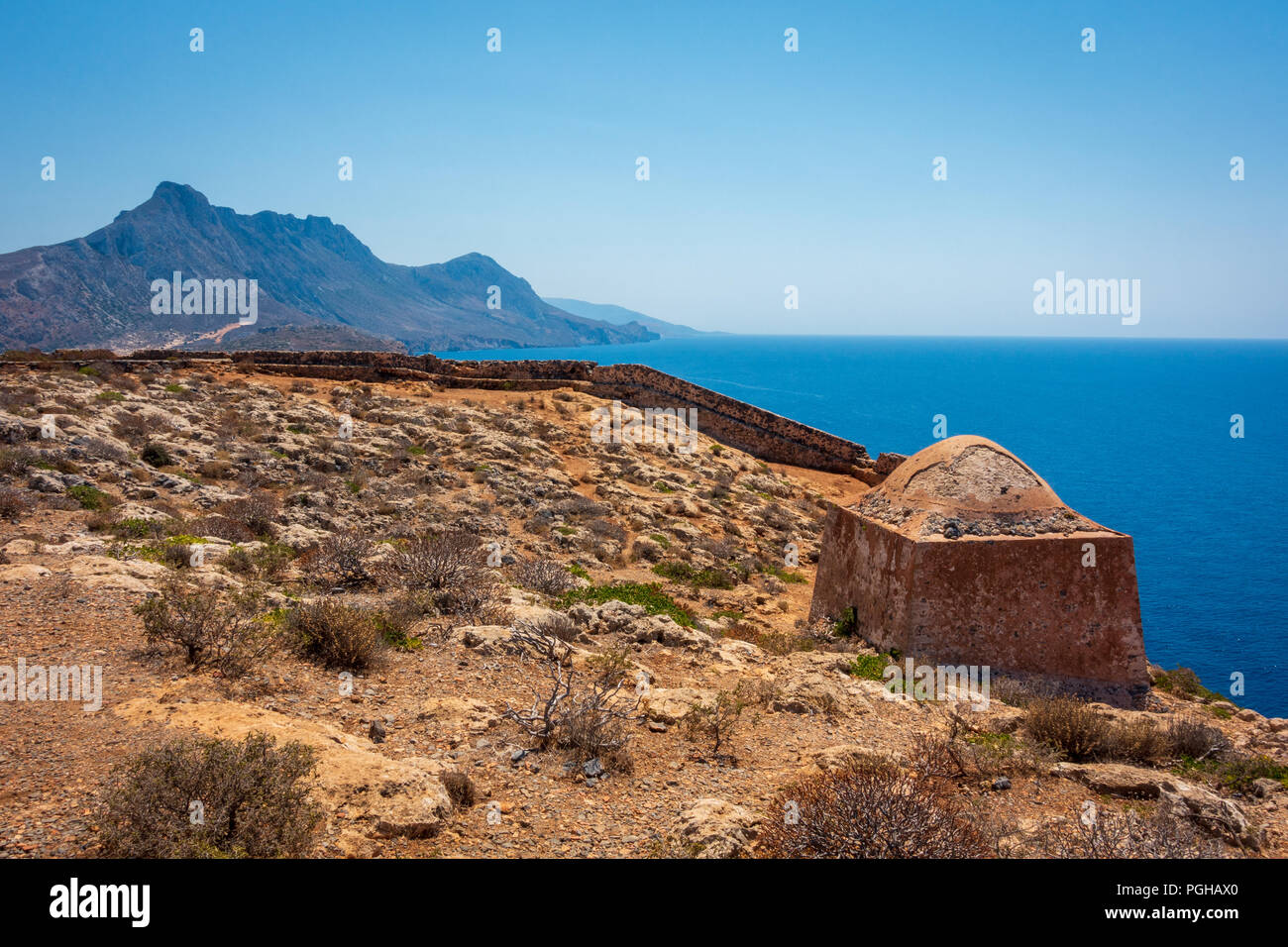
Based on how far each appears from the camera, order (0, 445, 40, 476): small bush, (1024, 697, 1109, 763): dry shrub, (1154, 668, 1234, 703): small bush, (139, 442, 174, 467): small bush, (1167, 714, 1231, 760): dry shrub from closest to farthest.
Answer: (1024, 697, 1109, 763): dry shrub → (1167, 714, 1231, 760): dry shrub → (1154, 668, 1234, 703): small bush → (0, 445, 40, 476): small bush → (139, 442, 174, 467): small bush

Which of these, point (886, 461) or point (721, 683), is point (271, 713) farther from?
point (886, 461)

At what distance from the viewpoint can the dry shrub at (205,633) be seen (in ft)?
18.7

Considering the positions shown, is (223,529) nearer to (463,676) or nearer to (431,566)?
(431,566)

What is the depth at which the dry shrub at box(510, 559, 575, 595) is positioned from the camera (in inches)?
365

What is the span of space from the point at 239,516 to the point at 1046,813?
10395 millimetres

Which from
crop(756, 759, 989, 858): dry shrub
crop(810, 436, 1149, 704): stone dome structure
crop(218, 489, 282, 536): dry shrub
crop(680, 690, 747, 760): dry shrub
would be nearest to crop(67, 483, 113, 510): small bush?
crop(218, 489, 282, 536): dry shrub

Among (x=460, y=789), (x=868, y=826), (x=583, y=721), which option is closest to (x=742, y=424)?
(x=583, y=721)

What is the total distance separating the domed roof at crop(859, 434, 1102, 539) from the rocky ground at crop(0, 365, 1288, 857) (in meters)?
1.85

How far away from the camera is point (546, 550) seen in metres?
11.6

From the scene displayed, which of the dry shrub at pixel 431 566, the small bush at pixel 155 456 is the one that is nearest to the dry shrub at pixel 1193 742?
the dry shrub at pixel 431 566

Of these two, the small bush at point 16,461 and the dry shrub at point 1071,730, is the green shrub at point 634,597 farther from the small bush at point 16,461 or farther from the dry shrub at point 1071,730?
the small bush at point 16,461

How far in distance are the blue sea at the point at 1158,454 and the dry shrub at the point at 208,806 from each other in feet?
62.5

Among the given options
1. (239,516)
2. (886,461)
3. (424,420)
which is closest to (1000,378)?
(886,461)

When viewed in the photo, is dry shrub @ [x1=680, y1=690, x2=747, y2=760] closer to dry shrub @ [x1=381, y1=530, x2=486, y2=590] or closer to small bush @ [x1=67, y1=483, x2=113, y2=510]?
dry shrub @ [x1=381, y1=530, x2=486, y2=590]
